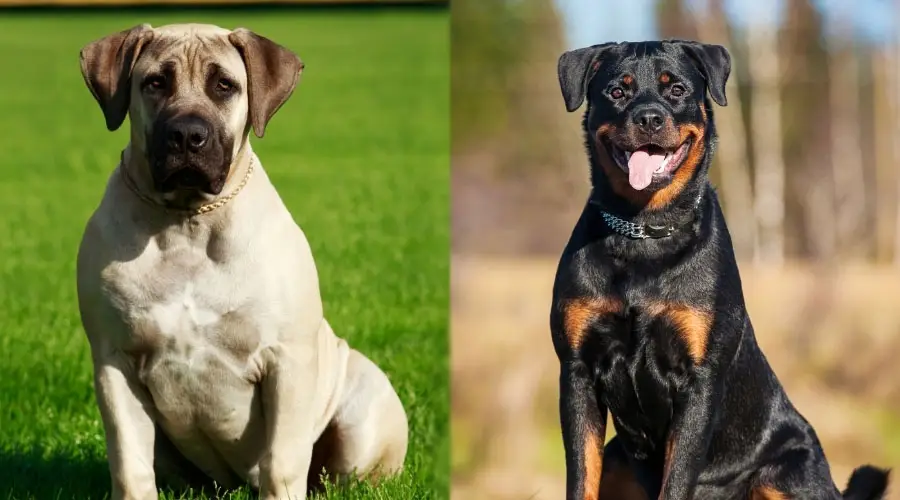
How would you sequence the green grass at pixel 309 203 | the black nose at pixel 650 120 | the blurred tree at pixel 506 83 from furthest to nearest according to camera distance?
the blurred tree at pixel 506 83 < the green grass at pixel 309 203 < the black nose at pixel 650 120

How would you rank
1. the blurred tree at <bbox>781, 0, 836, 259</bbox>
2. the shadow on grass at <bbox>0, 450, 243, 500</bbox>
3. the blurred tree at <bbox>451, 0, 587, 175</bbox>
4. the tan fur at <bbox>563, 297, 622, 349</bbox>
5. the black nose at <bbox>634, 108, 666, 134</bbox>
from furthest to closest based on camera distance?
the blurred tree at <bbox>781, 0, 836, 259</bbox>
the blurred tree at <bbox>451, 0, 587, 175</bbox>
the shadow on grass at <bbox>0, 450, 243, 500</bbox>
the tan fur at <bbox>563, 297, 622, 349</bbox>
the black nose at <bbox>634, 108, 666, 134</bbox>

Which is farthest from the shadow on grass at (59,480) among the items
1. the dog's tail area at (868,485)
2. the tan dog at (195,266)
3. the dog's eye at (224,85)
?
the dog's tail area at (868,485)

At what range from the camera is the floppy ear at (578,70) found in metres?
3.45

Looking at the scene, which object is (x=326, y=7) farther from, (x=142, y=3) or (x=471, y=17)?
(x=471, y=17)

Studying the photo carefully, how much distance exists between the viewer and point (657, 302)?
3.35 m

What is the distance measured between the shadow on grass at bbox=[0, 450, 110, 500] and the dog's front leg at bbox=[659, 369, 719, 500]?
6.08ft

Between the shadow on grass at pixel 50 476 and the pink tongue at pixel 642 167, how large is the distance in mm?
2008

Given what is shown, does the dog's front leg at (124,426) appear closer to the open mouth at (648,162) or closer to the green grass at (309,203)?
the green grass at (309,203)

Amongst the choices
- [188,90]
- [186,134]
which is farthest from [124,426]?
[188,90]

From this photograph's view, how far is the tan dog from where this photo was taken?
134 inches

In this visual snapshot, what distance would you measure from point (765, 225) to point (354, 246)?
249cm

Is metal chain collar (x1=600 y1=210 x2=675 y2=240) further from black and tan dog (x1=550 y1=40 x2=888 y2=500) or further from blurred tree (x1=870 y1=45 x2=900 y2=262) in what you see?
blurred tree (x1=870 y1=45 x2=900 y2=262)

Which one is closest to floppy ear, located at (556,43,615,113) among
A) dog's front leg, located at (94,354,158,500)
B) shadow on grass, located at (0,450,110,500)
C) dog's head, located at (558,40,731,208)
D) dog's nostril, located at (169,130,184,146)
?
dog's head, located at (558,40,731,208)

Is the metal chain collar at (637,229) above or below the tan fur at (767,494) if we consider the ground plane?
above
